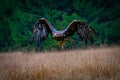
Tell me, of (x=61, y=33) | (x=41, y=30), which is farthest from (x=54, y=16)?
(x=41, y=30)

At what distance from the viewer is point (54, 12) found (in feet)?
58.1

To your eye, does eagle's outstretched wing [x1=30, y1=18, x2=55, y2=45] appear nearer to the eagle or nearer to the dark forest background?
the eagle

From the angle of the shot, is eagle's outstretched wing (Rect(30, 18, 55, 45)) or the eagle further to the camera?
eagle's outstretched wing (Rect(30, 18, 55, 45))

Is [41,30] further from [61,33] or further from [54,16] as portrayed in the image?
[54,16]

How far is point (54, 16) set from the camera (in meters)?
17.5

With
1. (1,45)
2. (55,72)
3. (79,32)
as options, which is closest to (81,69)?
(55,72)

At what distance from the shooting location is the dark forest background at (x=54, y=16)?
16.8m

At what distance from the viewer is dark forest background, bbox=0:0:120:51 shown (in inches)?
663

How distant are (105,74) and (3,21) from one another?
51.9 ft

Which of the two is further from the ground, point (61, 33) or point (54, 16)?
point (54, 16)

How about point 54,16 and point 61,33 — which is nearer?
point 61,33

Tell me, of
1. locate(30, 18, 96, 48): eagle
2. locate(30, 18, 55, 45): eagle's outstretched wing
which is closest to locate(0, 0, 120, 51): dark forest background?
locate(30, 18, 96, 48): eagle

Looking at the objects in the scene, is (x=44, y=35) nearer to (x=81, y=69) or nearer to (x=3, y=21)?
(x=81, y=69)

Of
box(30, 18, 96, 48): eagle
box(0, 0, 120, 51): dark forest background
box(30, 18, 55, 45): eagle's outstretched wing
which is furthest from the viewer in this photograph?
box(0, 0, 120, 51): dark forest background
